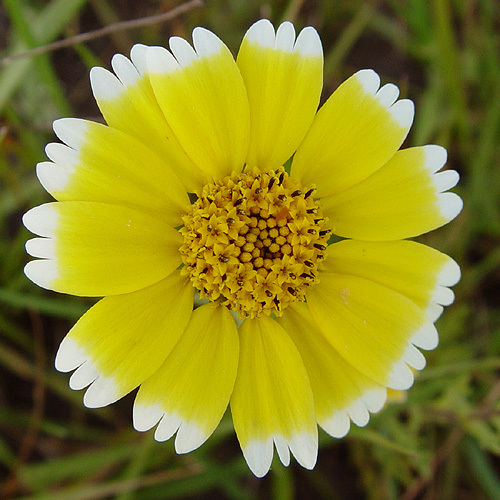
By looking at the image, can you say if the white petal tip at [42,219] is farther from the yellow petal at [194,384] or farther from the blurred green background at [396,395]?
the blurred green background at [396,395]

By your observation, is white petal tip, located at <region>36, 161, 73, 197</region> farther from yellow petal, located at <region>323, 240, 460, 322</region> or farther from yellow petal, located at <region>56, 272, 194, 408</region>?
yellow petal, located at <region>323, 240, 460, 322</region>

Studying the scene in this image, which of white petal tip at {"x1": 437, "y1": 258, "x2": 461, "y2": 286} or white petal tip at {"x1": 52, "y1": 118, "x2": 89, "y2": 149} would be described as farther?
white petal tip at {"x1": 437, "y1": 258, "x2": 461, "y2": 286}

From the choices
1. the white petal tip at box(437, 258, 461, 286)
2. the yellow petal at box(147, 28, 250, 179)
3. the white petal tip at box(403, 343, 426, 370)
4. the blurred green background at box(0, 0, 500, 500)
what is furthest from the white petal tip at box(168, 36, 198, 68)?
the white petal tip at box(403, 343, 426, 370)

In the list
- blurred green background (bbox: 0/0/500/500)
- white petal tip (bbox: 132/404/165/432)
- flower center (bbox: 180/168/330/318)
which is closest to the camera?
white petal tip (bbox: 132/404/165/432)

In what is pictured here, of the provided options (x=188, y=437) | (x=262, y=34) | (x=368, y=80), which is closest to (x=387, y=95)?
(x=368, y=80)

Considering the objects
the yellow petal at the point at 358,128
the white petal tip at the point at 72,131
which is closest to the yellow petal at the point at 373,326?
the yellow petal at the point at 358,128

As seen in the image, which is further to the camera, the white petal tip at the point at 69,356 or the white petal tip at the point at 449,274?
the white petal tip at the point at 449,274

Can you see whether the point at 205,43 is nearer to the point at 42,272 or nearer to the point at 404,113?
the point at 404,113
